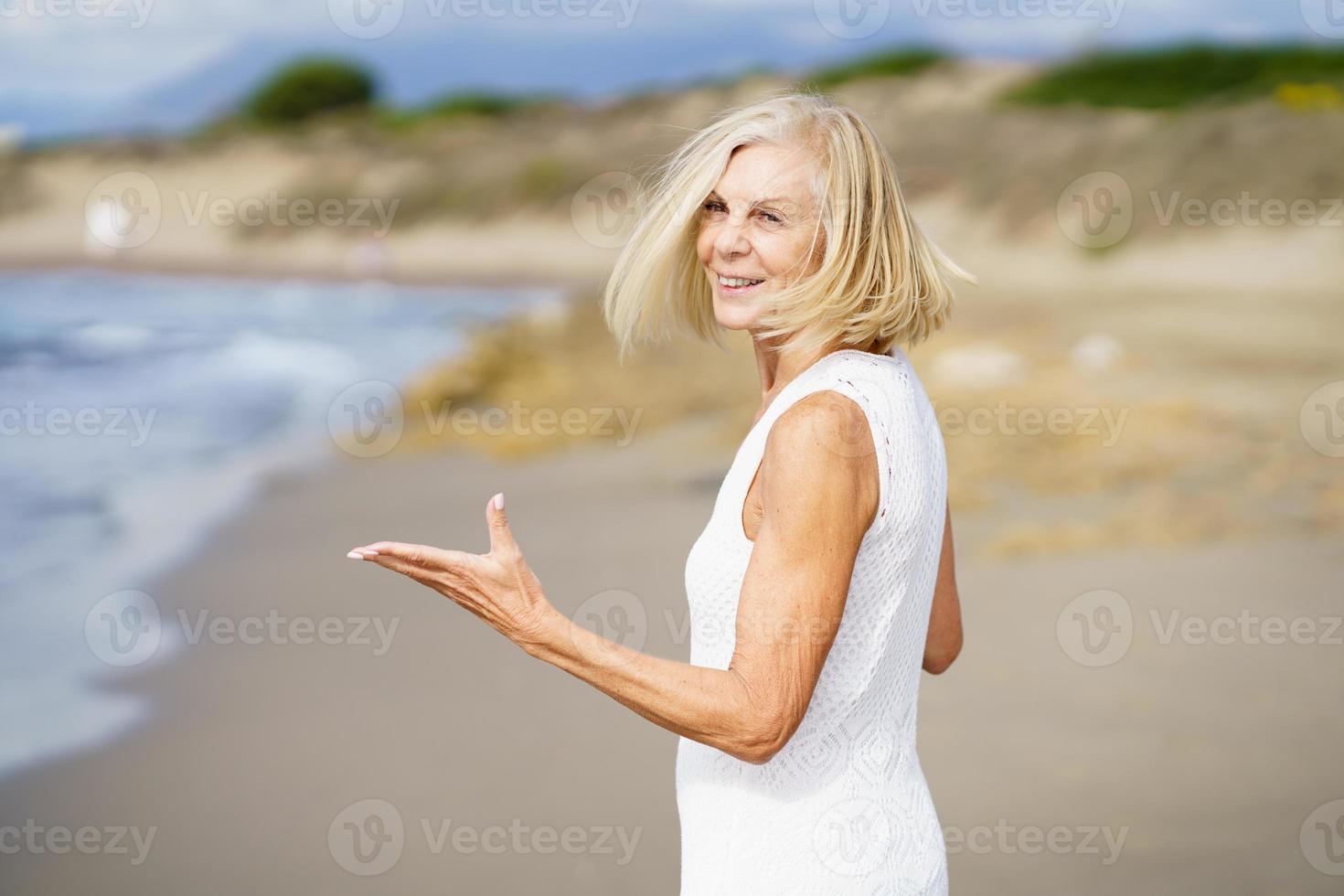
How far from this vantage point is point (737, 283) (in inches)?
58.6

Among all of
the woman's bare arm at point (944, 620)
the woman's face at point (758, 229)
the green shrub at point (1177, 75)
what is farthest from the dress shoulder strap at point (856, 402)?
the green shrub at point (1177, 75)

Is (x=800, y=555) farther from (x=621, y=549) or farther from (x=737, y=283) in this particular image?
(x=621, y=549)

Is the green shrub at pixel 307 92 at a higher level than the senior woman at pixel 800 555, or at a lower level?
higher

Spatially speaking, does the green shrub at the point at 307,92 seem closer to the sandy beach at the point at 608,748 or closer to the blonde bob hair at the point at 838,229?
the sandy beach at the point at 608,748

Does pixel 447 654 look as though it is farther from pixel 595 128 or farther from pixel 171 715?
pixel 595 128

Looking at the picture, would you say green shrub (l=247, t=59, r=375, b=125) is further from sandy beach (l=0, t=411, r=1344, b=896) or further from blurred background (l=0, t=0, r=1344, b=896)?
sandy beach (l=0, t=411, r=1344, b=896)

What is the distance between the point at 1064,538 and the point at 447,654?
8.92ft

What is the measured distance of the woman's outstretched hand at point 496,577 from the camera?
129 cm

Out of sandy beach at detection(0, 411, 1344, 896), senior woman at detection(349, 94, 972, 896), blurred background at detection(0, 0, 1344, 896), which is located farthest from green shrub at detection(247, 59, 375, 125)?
senior woman at detection(349, 94, 972, 896)

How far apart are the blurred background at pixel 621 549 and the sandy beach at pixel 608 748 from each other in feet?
0.05

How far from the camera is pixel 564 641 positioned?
1.28 m

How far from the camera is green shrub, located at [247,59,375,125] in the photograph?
1165 inches

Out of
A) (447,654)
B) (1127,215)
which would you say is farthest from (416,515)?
(1127,215)

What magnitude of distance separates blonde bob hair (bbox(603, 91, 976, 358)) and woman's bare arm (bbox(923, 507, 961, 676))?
13.0 inches
